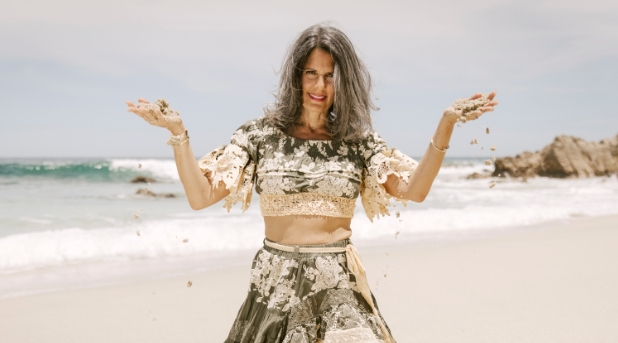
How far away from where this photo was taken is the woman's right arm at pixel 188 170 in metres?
1.96

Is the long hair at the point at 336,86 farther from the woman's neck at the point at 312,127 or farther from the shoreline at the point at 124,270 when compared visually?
the shoreline at the point at 124,270

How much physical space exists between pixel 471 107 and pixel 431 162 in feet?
0.88

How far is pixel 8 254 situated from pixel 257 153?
5.77 m

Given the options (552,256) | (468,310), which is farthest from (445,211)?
(468,310)

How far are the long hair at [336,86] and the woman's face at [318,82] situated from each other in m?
0.02

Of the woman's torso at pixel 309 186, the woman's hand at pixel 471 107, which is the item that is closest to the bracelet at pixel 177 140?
the woman's torso at pixel 309 186

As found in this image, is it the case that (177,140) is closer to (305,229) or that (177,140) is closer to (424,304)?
(305,229)

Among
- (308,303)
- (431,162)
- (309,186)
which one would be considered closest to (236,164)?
(309,186)

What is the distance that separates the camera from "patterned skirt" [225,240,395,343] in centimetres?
214

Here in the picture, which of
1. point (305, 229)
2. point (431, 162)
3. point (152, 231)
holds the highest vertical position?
point (431, 162)

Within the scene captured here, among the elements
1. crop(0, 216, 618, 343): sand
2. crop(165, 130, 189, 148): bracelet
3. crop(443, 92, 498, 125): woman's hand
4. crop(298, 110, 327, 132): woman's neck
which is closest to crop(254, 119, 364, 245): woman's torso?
crop(298, 110, 327, 132): woman's neck

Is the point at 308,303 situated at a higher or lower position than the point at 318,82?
lower

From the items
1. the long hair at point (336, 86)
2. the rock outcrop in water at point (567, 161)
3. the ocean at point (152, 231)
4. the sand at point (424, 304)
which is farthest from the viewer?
the rock outcrop in water at point (567, 161)

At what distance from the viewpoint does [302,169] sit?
221 centimetres
